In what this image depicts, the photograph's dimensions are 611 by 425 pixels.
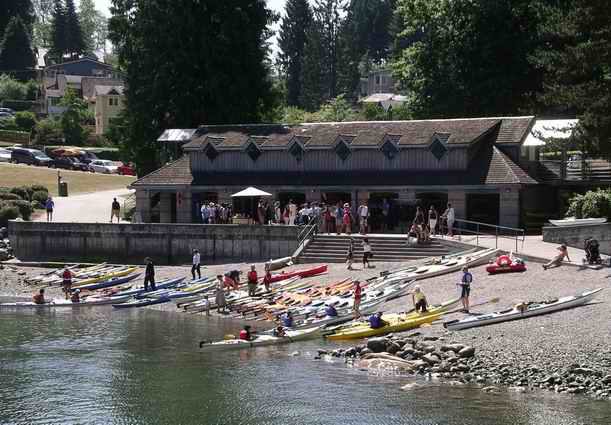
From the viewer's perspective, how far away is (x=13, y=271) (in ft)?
190

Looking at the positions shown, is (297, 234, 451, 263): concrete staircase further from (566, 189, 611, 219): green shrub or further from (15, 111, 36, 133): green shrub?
(15, 111, 36, 133): green shrub

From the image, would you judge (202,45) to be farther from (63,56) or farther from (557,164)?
(63,56)

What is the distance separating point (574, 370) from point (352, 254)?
64.9ft

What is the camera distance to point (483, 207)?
54.8 m

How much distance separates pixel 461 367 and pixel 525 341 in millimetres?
2913

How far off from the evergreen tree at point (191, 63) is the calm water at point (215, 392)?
3429 cm

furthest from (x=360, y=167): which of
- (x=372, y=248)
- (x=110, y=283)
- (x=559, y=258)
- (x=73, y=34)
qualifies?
(x=73, y=34)

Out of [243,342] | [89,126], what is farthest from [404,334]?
[89,126]

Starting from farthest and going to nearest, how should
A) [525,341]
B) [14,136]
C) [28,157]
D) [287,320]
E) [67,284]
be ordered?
[14,136] < [28,157] < [67,284] < [287,320] < [525,341]

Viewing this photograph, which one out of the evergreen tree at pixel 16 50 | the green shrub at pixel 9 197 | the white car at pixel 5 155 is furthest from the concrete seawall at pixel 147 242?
the evergreen tree at pixel 16 50

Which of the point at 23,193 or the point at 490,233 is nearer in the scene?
the point at 490,233

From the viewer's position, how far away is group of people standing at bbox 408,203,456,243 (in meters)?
50.8

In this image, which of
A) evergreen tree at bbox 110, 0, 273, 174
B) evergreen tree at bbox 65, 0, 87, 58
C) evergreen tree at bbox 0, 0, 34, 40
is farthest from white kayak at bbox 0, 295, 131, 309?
evergreen tree at bbox 65, 0, 87, 58

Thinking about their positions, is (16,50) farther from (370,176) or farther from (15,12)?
(370,176)
